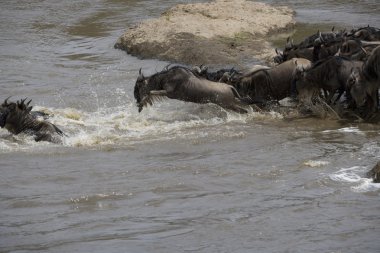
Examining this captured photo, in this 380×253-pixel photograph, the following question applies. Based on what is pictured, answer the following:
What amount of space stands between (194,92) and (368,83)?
257cm

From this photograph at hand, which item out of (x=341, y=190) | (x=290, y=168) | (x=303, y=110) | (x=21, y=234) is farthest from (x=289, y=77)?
(x=21, y=234)

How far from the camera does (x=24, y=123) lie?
1122 centimetres

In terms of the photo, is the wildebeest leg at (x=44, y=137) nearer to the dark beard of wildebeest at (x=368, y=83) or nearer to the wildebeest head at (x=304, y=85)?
the wildebeest head at (x=304, y=85)

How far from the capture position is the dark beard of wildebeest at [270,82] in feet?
39.3

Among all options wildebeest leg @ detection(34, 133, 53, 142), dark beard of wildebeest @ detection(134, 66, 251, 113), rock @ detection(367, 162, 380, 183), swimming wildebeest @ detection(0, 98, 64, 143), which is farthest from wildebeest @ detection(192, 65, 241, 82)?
rock @ detection(367, 162, 380, 183)

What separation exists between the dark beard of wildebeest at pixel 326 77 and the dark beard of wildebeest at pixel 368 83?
0.18 m

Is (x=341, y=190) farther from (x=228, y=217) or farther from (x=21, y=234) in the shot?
(x=21, y=234)

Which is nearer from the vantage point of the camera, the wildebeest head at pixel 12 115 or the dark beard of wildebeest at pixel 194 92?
the wildebeest head at pixel 12 115

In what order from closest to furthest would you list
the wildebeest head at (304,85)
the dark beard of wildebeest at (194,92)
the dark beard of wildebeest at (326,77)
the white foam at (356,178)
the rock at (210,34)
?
the white foam at (356,178) → the dark beard of wildebeest at (326,77) → the wildebeest head at (304,85) → the dark beard of wildebeest at (194,92) → the rock at (210,34)

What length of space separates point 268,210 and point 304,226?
588 millimetres

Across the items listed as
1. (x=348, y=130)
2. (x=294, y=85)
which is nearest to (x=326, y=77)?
(x=294, y=85)

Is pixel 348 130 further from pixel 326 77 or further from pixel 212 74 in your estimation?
pixel 212 74

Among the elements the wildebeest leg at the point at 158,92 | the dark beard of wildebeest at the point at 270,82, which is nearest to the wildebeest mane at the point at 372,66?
the dark beard of wildebeest at the point at 270,82

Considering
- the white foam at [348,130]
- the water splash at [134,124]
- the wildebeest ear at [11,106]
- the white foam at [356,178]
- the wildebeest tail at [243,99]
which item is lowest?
the water splash at [134,124]
